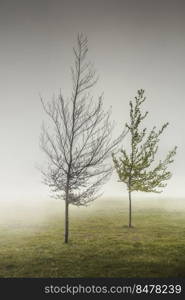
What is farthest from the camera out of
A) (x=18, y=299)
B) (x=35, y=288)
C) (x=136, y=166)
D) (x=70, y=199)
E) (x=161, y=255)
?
(x=136, y=166)

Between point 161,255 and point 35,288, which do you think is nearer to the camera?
point 35,288

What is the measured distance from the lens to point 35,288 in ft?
35.6

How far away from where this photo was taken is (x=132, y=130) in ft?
88.4

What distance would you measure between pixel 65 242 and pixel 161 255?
23.0 ft

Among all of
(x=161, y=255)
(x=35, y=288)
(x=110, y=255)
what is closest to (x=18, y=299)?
(x=35, y=288)

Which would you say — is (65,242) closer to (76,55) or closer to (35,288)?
(35,288)

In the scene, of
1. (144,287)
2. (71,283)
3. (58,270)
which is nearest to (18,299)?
(71,283)

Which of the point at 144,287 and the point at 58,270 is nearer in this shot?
the point at 144,287

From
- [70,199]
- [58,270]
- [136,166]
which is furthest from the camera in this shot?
[136,166]

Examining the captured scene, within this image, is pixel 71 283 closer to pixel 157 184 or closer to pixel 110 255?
pixel 110 255

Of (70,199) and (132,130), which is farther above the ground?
(132,130)

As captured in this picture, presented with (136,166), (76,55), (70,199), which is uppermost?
(76,55)

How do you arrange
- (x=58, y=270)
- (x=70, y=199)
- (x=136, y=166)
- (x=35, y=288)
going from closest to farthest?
(x=35, y=288) → (x=58, y=270) → (x=70, y=199) → (x=136, y=166)

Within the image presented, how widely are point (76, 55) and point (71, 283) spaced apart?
1414cm
